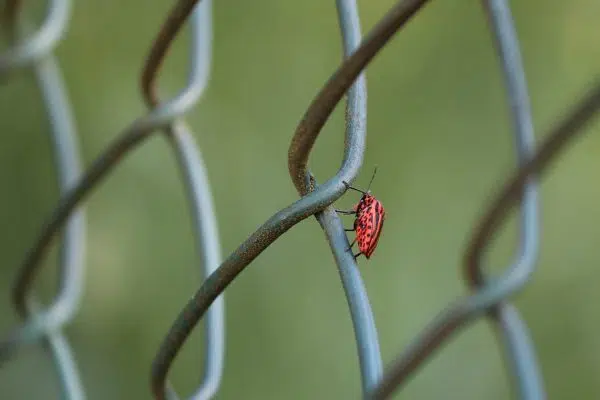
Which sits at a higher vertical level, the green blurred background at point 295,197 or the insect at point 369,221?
the green blurred background at point 295,197

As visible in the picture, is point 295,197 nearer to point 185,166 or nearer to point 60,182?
point 60,182

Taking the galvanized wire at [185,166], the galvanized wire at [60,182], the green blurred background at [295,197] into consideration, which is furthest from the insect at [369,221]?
the green blurred background at [295,197]

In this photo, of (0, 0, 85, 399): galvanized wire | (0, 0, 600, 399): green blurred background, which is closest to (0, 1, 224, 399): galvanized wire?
(0, 0, 85, 399): galvanized wire

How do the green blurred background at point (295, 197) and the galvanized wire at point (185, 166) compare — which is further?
the green blurred background at point (295, 197)

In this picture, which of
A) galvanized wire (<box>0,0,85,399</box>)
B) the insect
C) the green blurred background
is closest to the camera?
the insect

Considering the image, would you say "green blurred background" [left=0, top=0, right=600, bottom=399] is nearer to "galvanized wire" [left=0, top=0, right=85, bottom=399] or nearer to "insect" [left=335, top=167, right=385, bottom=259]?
"galvanized wire" [left=0, top=0, right=85, bottom=399]

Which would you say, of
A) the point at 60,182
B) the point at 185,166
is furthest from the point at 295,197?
the point at 185,166

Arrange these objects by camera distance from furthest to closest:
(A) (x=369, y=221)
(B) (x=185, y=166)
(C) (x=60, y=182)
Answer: (C) (x=60, y=182), (B) (x=185, y=166), (A) (x=369, y=221)

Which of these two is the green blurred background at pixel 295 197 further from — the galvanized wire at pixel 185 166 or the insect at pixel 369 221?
the insect at pixel 369 221
